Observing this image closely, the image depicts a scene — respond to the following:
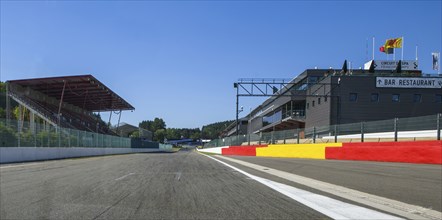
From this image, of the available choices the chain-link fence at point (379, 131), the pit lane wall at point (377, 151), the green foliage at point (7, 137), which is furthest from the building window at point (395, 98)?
the green foliage at point (7, 137)

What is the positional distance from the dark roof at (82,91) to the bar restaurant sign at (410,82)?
3865 centimetres

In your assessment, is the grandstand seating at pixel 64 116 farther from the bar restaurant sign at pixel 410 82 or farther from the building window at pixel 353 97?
the bar restaurant sign at pixel 410 82

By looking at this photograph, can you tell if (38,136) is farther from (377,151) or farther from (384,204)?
(384,204)

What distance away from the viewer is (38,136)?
3066 centimetres

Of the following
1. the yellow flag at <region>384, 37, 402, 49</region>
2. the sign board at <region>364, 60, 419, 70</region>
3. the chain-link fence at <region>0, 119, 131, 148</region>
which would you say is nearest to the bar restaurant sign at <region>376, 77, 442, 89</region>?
the yellow flag at <region>384, 37, 402, 49</region>

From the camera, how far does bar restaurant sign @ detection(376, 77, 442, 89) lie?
4625 centimetres

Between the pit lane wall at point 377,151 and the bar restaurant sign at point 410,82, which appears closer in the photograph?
the pit lane wall at point 377,151

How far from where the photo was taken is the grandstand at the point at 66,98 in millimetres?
59644

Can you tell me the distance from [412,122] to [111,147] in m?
42.6

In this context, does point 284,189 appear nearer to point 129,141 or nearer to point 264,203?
point 264,203

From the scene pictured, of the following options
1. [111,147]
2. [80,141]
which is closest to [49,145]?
[80,141]

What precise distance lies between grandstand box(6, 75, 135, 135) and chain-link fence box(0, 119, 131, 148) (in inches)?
697

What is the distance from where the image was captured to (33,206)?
25.3 feet

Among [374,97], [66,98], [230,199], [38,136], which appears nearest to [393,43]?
[374,97]
